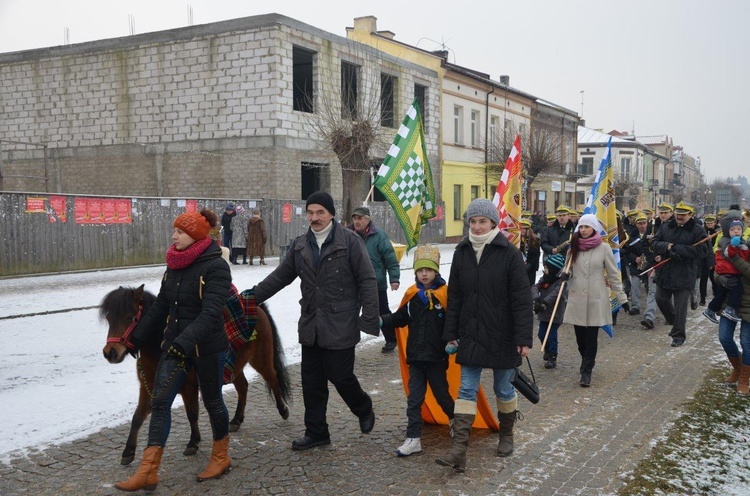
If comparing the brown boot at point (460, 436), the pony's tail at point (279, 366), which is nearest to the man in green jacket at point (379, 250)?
the pony's tail at point (279, 366)

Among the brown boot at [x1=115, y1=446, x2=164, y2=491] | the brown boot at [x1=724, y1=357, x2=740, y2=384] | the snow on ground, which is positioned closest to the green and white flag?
the snow on ground

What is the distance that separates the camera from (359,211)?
26.6 ft

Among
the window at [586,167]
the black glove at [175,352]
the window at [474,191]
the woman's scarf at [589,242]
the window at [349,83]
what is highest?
the window at [349,83]

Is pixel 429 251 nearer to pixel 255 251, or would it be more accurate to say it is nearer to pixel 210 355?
pixel 210 355

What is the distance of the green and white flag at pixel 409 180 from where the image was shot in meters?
10.9

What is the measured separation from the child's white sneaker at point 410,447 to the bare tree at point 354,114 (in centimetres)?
1691

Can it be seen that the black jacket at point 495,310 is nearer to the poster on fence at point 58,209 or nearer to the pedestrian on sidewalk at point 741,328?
the pedestrian on sidewalk at point 741,328

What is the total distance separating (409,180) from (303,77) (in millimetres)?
18510

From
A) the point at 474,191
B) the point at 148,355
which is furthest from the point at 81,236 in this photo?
the point at 474,191

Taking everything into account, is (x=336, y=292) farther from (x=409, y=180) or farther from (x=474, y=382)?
(x=409, y=180)

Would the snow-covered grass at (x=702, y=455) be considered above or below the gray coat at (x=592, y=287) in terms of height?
below

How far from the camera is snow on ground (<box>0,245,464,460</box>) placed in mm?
5582

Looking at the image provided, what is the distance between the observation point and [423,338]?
5.01 meters

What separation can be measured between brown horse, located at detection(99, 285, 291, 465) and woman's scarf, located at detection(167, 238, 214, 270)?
0.35m
